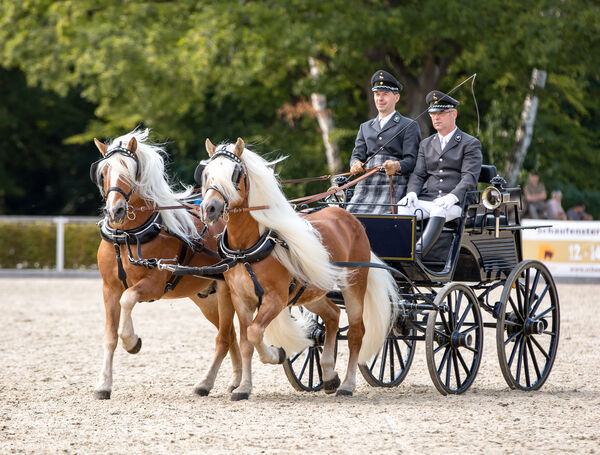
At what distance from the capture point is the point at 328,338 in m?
7.72

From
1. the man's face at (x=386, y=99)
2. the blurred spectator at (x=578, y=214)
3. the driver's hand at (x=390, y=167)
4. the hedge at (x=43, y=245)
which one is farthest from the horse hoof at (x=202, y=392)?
the blurred spectator at (x=578, y=214)

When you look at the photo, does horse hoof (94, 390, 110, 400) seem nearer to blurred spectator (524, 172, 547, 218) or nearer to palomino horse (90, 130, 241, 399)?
palomino horse (90, 130, 241, 399)

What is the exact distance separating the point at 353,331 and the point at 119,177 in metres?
2.04

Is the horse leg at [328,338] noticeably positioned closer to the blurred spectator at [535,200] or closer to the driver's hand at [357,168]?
the driver's hand at [357,168]

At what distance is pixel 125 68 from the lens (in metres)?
21.7

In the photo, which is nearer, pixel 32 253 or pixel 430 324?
pixel 430 324

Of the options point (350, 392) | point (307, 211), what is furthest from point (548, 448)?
point (307, 211)

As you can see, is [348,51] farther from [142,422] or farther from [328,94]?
[142,422]

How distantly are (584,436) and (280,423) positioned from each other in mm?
1775

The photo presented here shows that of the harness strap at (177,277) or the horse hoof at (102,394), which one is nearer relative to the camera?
the horse hoof at (102,394)

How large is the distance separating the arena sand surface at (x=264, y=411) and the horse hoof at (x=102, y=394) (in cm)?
7

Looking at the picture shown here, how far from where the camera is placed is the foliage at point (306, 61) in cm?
1981

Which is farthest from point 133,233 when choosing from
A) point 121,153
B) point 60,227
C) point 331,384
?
point 60,227

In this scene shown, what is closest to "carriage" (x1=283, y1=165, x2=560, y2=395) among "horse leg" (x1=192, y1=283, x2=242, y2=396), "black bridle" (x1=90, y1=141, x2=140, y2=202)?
"horse leg" (x1=192, y1=283, x2=242, y2=396)
